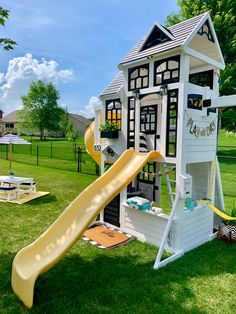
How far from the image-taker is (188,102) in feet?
15.3

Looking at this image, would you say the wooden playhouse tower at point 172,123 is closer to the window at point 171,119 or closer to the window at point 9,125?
the window at point 171,119

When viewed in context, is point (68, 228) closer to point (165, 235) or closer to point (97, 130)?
point (165, 235)

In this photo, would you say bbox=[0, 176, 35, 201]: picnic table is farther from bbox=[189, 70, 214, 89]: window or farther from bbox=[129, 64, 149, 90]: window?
bbox=[189, 70, 214, 89]: window

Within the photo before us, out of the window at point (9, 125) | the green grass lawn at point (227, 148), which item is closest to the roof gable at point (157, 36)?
the green grass lawn at point (227, 148)

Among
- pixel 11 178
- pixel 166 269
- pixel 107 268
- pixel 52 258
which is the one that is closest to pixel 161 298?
pixel 166 269

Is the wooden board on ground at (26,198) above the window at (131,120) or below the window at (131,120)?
below

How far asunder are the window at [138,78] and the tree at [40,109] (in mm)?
45080

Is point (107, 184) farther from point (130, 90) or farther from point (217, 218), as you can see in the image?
point (217, 218)

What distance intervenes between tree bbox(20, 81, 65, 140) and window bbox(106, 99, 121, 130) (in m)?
44.3

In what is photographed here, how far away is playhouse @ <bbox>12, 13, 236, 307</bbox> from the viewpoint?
171 inches

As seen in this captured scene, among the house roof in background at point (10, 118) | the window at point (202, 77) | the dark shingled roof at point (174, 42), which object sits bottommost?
the window at point (202, 77)

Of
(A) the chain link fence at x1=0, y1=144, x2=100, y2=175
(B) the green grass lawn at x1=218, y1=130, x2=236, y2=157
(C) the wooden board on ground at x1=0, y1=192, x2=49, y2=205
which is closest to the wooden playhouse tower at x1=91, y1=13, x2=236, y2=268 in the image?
(C) the wooden board on ground at x1=0, y1=192, x2=49, y2=205

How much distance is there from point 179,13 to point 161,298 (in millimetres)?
20045

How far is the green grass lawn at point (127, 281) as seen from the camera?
10.9 feet
